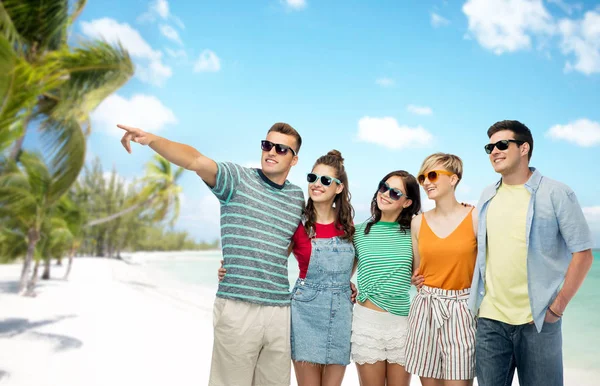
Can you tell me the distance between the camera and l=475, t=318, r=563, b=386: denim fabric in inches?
112

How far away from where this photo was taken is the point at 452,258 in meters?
3.14

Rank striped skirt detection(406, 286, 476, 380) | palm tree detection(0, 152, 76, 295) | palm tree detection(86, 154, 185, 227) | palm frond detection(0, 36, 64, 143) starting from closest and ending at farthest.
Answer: striped skirt detection(406, 286, 476, 380) < palm frond detection(0, 36, 64, 143) < palm tree detection(0, 152, 76, 295) < palm tree detection(86, 154, 185, 227)

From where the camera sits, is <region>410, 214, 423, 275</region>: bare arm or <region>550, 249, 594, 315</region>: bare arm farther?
<region>410, 214, 423, 275</region>: bare arm

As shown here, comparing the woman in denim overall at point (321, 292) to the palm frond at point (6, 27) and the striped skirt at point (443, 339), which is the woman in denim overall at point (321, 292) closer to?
the striped skirt at point (443, 339)

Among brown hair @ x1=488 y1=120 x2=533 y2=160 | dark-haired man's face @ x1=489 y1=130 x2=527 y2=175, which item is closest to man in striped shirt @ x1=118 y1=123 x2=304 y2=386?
dark-haired man's face @ x1=489 y1=130 x2=527 y2=175

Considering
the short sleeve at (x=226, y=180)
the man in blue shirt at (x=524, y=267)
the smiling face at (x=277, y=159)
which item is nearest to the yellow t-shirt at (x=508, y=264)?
the man in blue shirt at (x=524, y=267)

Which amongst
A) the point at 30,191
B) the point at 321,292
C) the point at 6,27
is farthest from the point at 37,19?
the point at 321,292

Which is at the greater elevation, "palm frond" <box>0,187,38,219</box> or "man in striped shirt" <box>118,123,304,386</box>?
"palm frond" <box>0,187,38,219</box>

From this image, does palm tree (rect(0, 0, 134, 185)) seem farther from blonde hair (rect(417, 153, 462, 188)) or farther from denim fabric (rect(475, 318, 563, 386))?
denim fabric (rect(475, 318, 563, 386))

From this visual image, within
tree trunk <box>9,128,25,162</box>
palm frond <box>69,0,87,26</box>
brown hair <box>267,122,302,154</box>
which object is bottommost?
brown hair <box>267,122,302,154</box>

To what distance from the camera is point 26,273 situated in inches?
492

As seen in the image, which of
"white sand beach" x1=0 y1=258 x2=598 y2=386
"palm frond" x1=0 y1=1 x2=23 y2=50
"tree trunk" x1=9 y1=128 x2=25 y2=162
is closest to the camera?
"white sand beach" x1=0 y1=258 x2=598 y2=386

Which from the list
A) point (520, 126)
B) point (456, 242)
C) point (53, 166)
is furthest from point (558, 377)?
point (53, 166)

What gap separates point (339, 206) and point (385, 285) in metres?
0.64
